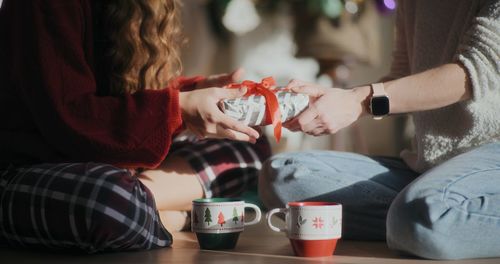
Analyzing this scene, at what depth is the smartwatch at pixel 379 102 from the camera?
144cm

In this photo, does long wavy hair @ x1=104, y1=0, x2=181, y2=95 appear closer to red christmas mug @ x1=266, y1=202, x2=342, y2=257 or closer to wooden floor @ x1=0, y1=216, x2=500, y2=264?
wooden floor @ x1=0, y1=216, x2=500, y2=264

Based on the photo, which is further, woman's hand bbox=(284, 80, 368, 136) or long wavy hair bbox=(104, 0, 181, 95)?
long wavy hair bbox=(104, 0, 181, 95)

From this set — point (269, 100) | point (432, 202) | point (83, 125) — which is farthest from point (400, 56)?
point (83, 125)

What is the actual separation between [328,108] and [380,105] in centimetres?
10

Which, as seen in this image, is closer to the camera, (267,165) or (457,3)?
(457,3)

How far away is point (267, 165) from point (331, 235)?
44 centimetres

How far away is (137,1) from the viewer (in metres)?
1.63

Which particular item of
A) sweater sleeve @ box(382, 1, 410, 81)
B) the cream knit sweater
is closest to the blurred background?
sweater sleeve @ box(382, 1, 410, 81)

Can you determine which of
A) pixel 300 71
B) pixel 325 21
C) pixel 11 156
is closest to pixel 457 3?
pixel 11 156

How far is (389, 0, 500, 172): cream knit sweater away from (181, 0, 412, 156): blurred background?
162 cm

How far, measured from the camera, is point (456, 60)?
142 cm

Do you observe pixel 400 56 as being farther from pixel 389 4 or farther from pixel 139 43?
pixel 389 4

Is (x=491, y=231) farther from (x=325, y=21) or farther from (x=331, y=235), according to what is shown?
(x=325, y=21)

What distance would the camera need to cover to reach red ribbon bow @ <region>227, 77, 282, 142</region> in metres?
1.44
